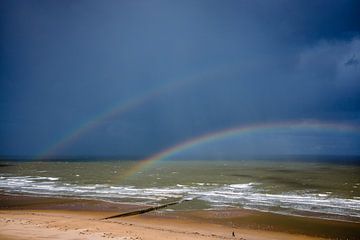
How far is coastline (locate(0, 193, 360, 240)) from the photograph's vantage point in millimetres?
19641

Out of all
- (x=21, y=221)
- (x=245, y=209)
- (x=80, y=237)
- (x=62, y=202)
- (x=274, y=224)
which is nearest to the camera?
(x=80, y=237)

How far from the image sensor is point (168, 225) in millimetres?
24250

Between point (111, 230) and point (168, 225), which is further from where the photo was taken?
point (168, 225)

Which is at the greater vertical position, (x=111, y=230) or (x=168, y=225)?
(x=111, y=230)

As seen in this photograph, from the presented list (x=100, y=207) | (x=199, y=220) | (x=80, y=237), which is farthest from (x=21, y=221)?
(x=199, y=220)

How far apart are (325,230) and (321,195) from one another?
2079cm

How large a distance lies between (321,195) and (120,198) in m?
25.3

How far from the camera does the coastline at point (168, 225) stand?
1964 centimetres

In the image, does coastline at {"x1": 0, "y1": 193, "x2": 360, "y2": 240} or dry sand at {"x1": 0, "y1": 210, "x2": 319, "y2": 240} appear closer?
dry sand at {"x1": 0, "y1": 210, "x2": 319, "y2": 240}

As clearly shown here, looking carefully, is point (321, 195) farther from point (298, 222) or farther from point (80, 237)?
point (80, 237)

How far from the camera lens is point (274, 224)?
24906 mm

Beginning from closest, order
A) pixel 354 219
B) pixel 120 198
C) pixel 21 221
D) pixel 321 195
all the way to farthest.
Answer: pixel 21 221
pixel 354 219
pixel 120 198
pixel 321 195

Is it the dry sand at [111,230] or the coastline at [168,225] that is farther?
the coastline at [168,225]

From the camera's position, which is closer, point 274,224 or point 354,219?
point 274,224
